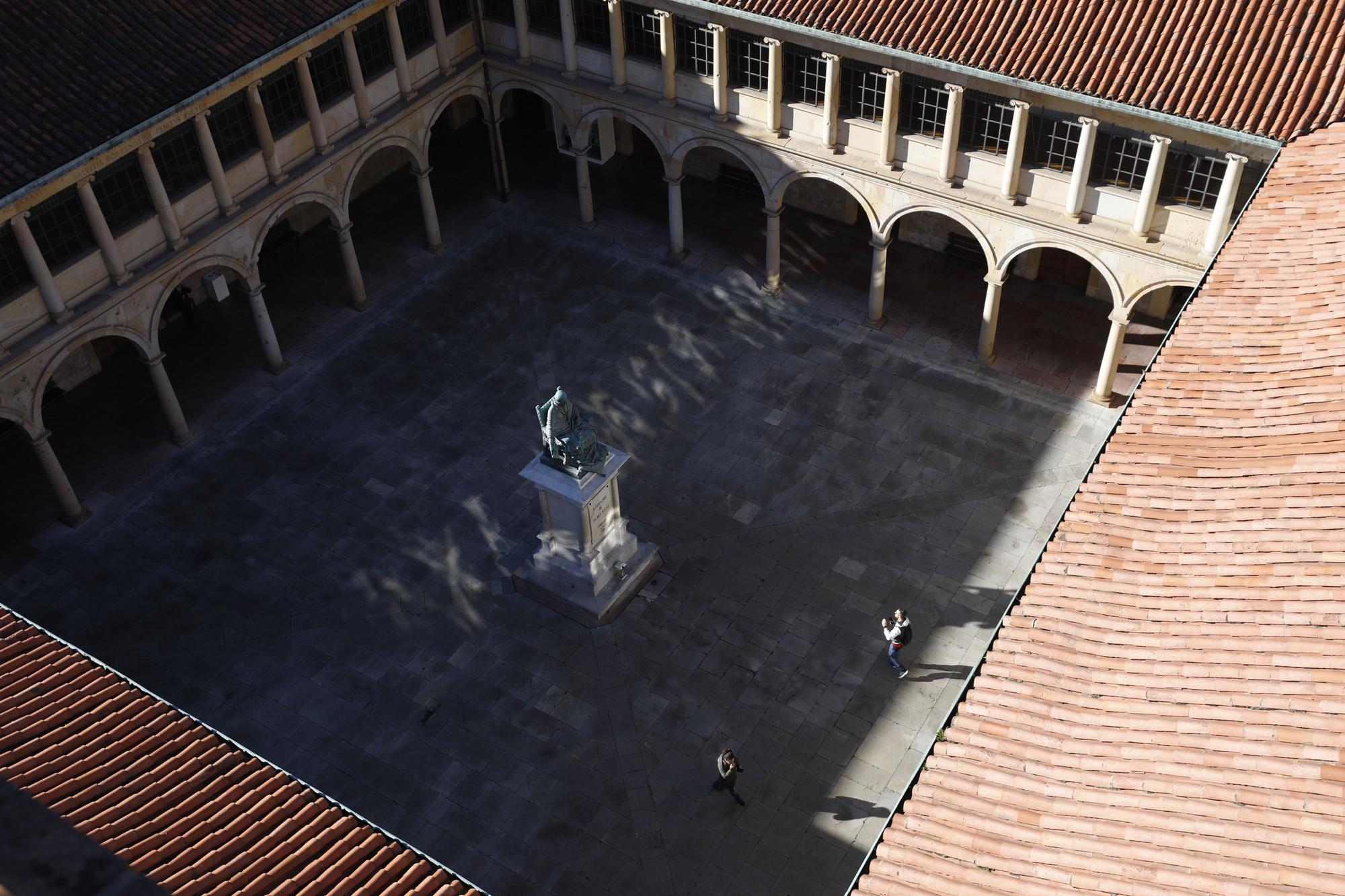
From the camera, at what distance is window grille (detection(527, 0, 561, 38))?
46.9 metres

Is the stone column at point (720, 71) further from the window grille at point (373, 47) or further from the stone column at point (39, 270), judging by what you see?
the stone column at point (39, 270)

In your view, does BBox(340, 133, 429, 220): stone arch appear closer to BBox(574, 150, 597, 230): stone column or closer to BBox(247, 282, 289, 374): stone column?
BBox(247, 282, 289, 374): stone column

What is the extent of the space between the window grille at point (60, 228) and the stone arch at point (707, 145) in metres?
18.4

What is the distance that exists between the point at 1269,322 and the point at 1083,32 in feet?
35.2

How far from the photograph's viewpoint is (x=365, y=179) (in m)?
53.2

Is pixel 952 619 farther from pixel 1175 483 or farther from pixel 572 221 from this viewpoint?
pixel 572 221

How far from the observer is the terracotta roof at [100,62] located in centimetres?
3522

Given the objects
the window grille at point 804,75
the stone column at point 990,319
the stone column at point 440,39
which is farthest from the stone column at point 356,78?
the stone column at point 990,319

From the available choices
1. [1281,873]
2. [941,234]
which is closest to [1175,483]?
[1281,873]

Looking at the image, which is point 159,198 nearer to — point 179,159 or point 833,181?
point 179,159

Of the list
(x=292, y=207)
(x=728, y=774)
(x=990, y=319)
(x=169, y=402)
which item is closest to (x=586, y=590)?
(x=728, y=774)

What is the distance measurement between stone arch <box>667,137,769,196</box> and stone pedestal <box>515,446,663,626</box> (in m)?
12.3

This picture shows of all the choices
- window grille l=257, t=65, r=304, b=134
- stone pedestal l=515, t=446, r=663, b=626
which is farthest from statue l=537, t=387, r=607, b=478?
window grille l=257, t=65, r=304, b=134

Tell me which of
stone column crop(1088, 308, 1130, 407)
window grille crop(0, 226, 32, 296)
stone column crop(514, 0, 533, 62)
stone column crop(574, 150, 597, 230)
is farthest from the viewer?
stone column crop(574, 150, 597, 230)
